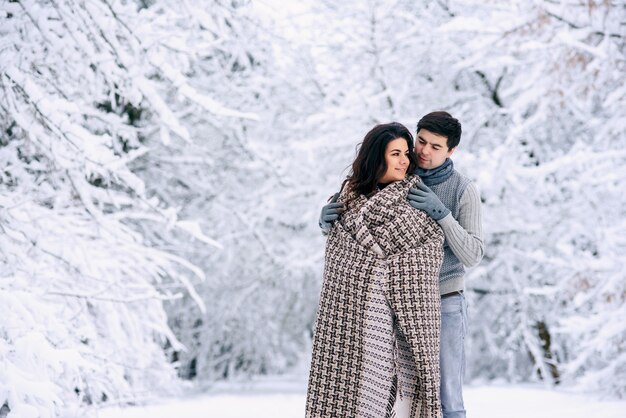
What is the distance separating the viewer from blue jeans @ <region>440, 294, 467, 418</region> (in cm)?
340

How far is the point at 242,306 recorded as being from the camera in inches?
474

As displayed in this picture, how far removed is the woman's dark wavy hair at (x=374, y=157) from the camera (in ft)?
11.1

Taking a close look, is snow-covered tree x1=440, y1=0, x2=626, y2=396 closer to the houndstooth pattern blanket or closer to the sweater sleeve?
the sweater sleeve

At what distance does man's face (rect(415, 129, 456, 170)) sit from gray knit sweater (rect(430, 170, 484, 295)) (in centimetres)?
10

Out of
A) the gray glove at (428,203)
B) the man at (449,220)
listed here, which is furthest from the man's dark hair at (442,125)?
the gray glove at (428,203)

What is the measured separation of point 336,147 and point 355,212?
6617mm

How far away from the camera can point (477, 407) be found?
6.85 m

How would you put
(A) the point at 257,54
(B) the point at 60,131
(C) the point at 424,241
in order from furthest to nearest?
(A) the point at 257,54 → (B) the point at 60,131 → (C) the point at 424,241

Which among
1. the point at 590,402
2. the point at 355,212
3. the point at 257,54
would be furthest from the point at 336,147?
the point at 355,212

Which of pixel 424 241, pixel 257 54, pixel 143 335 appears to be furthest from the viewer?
pixel 257 54

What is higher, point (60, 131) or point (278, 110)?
point (278, 110)

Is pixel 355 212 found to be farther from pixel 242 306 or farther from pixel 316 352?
pixel 242 306

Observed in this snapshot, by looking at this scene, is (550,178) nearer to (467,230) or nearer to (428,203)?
(467,230)

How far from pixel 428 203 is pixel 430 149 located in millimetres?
289
